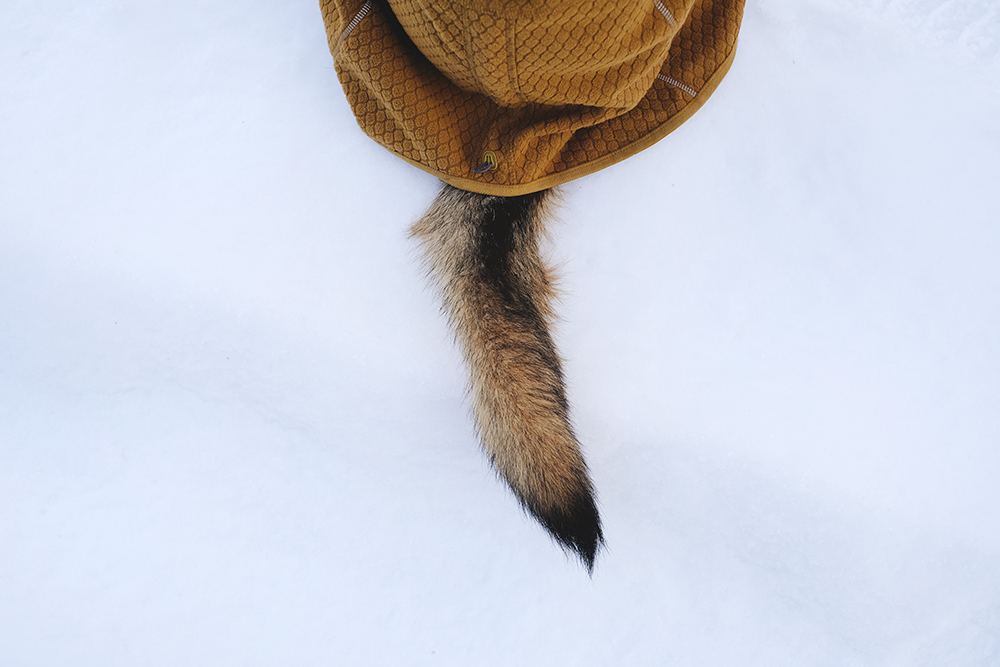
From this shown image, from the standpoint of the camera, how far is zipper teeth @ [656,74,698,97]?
839 millimetres

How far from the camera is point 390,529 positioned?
100 centimetres

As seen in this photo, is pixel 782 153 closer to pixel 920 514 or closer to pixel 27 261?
pixel 920 514

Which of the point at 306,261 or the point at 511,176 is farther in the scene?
the point at 306,261

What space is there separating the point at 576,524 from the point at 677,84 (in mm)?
695

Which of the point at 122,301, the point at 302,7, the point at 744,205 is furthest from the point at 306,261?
the point at 744,205

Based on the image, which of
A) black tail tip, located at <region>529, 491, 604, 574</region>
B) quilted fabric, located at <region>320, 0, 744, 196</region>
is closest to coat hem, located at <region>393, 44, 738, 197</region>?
quilted fabric, located at <region>320, 0, 744, 196</region>

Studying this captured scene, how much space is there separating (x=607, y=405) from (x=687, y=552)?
31 centimetres

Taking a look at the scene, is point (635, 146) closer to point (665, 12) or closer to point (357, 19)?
point (665, 12)

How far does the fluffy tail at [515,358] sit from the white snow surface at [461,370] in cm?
10

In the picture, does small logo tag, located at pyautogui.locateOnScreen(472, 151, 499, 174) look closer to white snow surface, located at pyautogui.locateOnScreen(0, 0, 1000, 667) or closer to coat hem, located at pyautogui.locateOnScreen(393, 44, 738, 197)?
coat hem, located at pyautogui.locateOnScreen(393, 44, 738, 197)

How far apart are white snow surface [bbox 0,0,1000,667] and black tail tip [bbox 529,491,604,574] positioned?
131mm

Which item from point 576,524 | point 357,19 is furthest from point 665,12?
point 576,524

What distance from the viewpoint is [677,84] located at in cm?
84

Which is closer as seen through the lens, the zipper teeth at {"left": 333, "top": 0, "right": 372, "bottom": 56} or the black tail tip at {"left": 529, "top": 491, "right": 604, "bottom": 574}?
the zipper teeth at {"left": 333, "top": 0, "right": 372, "bottom": 56}
